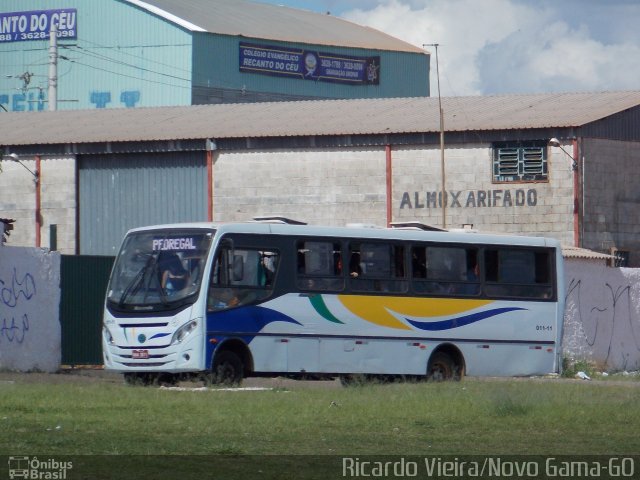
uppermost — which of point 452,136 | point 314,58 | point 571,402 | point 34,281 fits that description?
point 314,58

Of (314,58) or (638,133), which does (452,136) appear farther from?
(314,58)

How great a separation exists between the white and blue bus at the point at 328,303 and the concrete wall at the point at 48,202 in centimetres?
2465

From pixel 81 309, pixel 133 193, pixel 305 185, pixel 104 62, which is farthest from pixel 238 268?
pixel 104 62

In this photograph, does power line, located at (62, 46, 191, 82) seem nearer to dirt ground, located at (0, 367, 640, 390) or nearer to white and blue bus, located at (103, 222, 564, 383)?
dirt ground, located at (0, 367, 640, 390)

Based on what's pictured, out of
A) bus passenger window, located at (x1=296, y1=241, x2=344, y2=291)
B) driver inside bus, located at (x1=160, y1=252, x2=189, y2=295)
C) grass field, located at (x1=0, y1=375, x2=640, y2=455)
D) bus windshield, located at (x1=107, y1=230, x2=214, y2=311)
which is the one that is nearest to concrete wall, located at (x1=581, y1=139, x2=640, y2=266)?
bus passenger window, located at (x1=296, y1=241, x2=344, y2=291)

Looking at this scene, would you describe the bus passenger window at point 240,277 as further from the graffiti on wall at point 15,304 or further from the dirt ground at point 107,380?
the graffiti on wall at point 15,304

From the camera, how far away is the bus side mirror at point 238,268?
20.9 meters

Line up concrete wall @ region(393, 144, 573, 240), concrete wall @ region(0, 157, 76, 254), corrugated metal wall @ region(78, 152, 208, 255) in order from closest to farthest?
concrete wall @ region(393, 144, 573, 240)
corrugated metal wall @ region(78, 152, 208, 255)
concrete wall @ region(0, 157, 76, 254)

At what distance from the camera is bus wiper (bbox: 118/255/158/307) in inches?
821

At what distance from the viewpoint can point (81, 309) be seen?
88.7ft

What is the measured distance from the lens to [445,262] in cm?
2375

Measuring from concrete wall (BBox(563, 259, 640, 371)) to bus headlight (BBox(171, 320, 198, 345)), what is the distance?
1143cm
